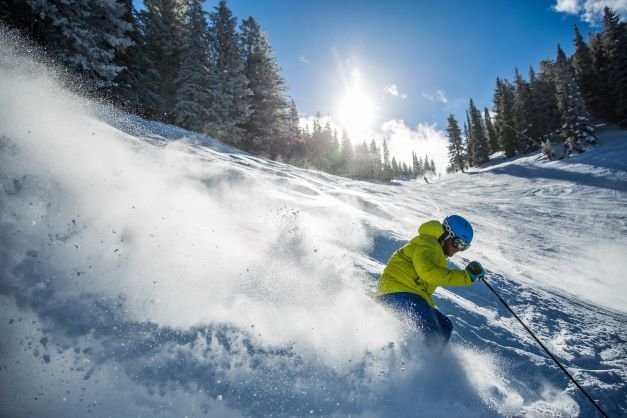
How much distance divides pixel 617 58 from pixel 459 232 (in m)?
57.8

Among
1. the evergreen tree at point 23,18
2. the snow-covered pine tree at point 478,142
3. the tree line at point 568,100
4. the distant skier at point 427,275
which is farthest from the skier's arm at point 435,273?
the snow-covered pine tree at point 478,142

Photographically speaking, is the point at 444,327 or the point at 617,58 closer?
the point at 444,327

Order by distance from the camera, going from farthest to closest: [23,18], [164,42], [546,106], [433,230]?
[546,106]
[164,42]
[23,18]
[433,230]

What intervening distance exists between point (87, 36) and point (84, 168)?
13.7 meters

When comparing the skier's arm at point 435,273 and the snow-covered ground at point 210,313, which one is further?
the skier's arm at point 435,273

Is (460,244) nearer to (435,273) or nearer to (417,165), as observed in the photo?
(435,273)

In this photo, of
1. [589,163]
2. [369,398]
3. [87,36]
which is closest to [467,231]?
[369,398]

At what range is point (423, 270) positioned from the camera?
13.2 feet

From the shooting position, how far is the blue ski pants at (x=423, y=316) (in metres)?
4.14

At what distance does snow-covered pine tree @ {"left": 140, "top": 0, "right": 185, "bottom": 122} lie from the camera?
89.3 ft

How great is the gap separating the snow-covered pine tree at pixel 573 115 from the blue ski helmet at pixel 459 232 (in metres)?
40.6

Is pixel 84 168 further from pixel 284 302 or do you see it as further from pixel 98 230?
pixel 284 302

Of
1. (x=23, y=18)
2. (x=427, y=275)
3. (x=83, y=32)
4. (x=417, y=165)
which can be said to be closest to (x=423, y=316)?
(x=427, y=275)

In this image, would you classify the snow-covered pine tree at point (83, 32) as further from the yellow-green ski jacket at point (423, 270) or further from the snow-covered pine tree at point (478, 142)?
the snow-covered pine tree at point (478, 142)
